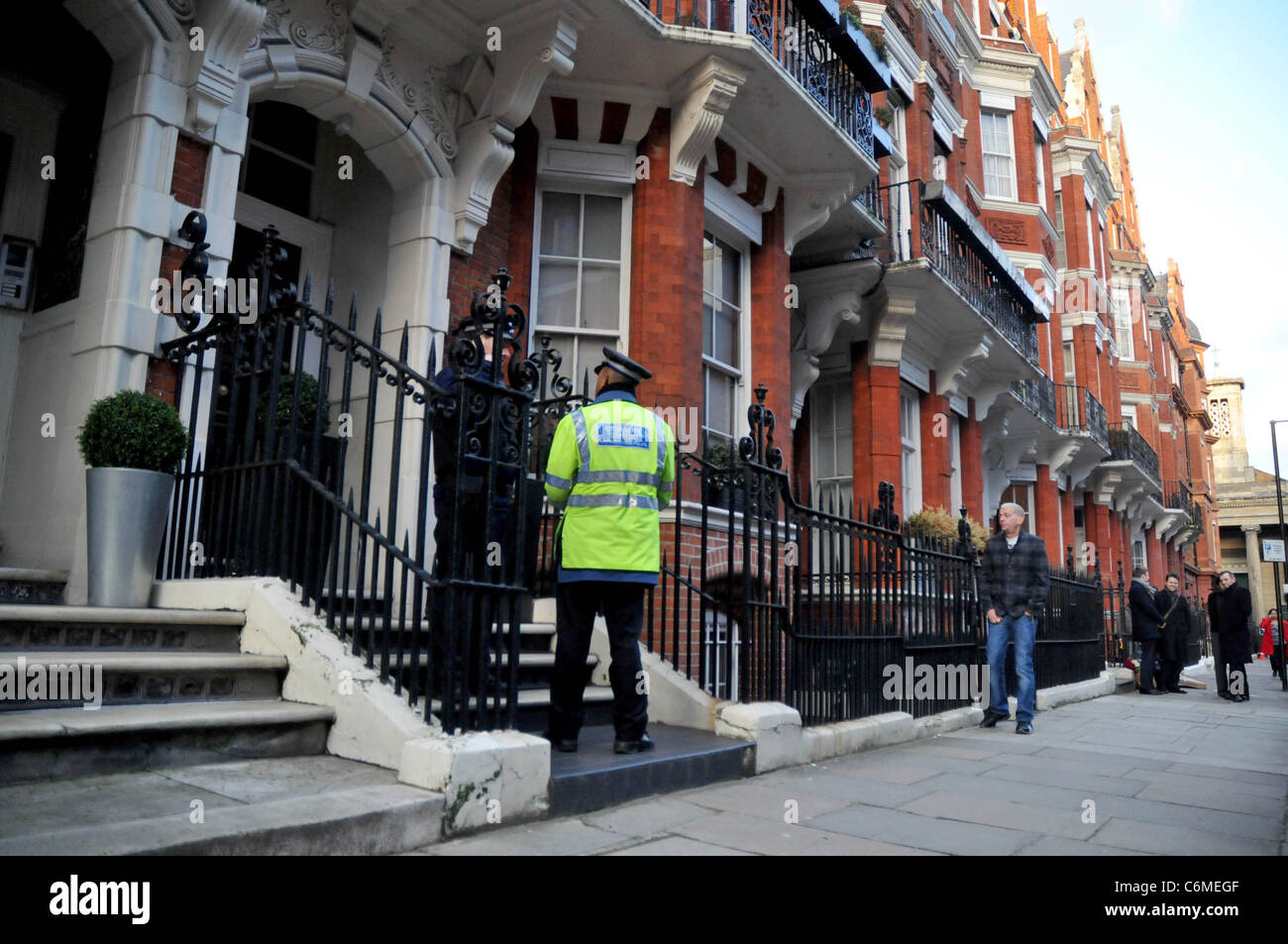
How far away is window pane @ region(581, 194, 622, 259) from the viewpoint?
877cm

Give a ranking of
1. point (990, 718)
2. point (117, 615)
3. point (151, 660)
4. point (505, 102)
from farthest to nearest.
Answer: point (990, 718) → point (505, 102) → point (117, 615) → point (151, 660)

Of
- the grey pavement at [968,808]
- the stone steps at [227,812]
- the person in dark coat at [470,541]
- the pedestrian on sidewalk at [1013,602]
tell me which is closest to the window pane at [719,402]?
the pedestrian on sidewalk at [1013,602]

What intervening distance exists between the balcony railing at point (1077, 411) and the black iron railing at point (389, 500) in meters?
19.0

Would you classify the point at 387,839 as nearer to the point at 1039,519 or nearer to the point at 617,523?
the point at 617,523

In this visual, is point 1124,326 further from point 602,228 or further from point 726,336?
point 602,228

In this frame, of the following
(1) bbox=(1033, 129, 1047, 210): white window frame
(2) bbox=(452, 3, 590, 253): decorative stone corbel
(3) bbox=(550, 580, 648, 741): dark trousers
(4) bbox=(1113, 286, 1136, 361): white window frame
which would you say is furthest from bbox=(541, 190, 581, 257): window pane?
(4) bbox=(1113, 286, 1136, 361): white window frame

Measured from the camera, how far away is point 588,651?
14.8 feet

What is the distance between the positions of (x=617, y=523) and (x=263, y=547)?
1.78 metres

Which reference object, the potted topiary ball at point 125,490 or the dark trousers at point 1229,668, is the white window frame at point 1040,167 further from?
the potted topiary ball at point 125,490

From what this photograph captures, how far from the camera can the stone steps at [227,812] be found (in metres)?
2.54

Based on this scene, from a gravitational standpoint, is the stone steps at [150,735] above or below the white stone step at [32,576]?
below

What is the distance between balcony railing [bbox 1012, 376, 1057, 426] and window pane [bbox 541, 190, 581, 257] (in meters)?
11.6

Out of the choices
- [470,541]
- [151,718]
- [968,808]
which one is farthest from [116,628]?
[968,808]

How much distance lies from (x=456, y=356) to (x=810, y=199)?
762 centimetres
